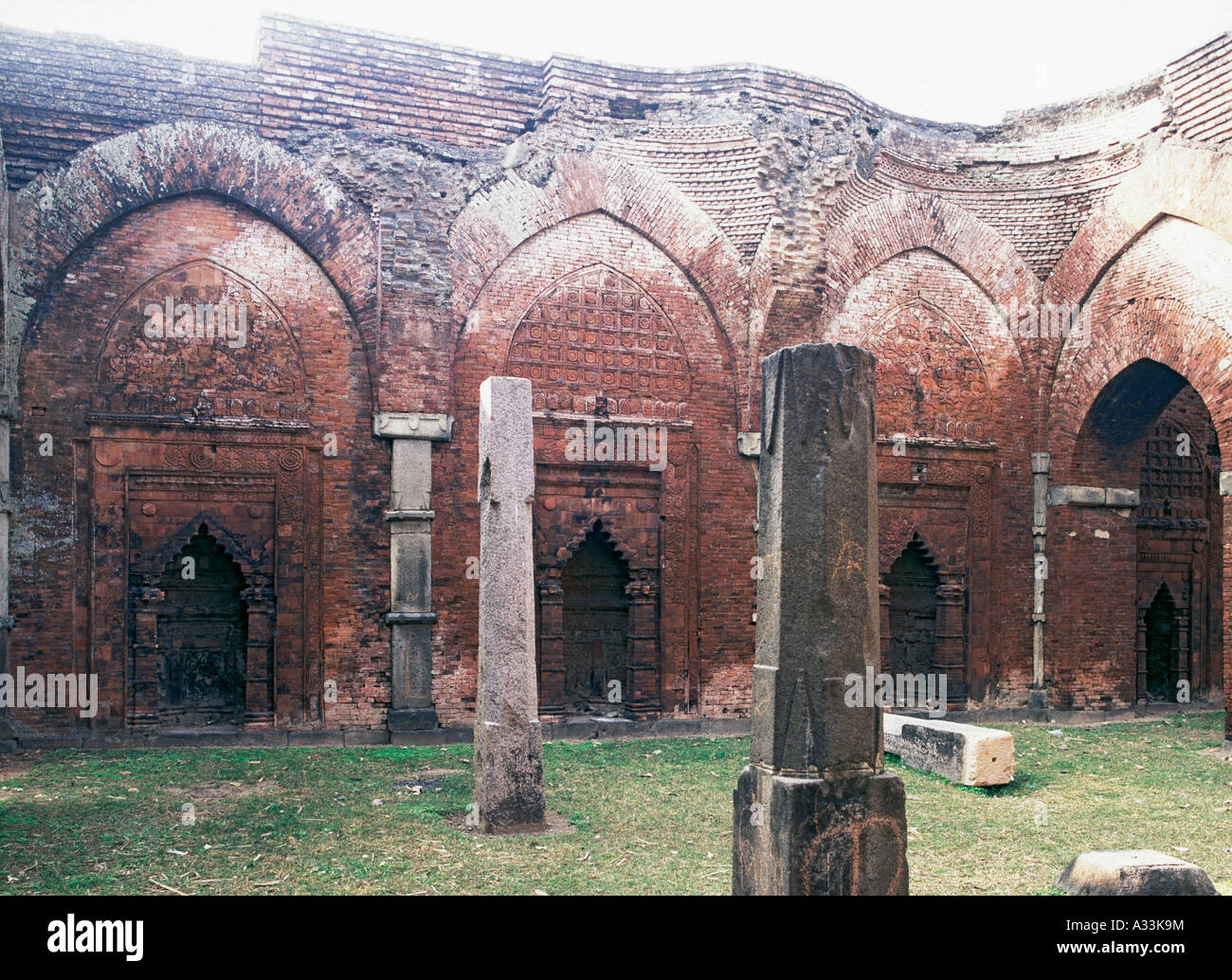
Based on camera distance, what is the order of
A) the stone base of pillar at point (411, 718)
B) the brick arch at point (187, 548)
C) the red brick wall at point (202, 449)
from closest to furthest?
1. the red brick wall at point (202, 449)
2. the brick arch at point (187, 548)
3. the stone base of pillar at point (411, 718)

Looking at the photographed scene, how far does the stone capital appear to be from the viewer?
34.0 feet

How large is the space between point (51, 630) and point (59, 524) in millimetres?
927

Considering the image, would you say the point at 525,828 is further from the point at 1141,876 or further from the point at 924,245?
the point at 924,245

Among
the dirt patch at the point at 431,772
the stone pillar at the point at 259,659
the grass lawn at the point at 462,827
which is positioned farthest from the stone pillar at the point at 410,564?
the dirt patch at the point at 431,772

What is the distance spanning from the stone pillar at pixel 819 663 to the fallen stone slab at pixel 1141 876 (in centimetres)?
128

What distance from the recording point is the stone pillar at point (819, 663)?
4.21m

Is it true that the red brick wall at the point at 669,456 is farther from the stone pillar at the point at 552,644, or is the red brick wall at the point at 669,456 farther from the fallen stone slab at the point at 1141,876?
the fallen stone slab at the point at 1141,876

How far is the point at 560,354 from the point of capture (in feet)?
36.6

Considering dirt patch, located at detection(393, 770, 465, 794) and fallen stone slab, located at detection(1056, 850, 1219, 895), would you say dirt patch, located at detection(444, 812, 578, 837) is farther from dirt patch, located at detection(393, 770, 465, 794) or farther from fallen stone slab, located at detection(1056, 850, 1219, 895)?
fallen stone slab, located at detection(1056, 850, 1219, 895)

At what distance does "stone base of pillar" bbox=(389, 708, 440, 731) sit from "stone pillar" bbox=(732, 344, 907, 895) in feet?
20.5

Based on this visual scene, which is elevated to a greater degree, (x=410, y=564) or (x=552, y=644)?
(x=410, y=564)

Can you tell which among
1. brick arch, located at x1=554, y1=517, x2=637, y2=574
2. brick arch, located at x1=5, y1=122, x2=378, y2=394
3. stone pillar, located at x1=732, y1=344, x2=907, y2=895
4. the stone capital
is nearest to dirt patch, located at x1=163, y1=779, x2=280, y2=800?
the stone capital

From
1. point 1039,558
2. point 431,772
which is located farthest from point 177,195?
point 1039,558

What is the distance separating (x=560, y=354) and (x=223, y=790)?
17.5 feet
